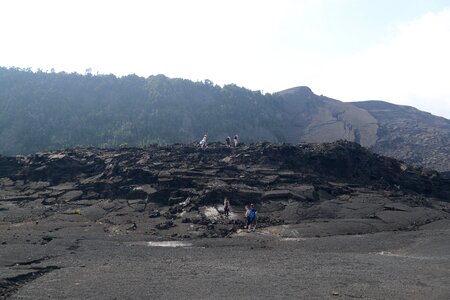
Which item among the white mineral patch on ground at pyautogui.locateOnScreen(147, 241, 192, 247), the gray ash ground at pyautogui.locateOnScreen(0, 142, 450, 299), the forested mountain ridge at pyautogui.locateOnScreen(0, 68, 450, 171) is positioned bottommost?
the white mineral patch on ground at pyautogui.locateOnScreen(147, 241, 192, 247)

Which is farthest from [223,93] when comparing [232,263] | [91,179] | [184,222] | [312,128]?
[232,263]

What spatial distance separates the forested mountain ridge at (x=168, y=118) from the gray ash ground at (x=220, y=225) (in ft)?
81.1

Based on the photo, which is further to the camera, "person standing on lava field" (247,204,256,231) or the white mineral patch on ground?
"person standing on lava field" (247,204,256,231)

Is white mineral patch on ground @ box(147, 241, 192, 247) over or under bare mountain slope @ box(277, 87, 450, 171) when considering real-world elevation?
under

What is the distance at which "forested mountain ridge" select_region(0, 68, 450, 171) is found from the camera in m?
56.9

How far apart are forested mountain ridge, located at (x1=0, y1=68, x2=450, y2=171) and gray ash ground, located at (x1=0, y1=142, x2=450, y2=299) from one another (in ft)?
81.1

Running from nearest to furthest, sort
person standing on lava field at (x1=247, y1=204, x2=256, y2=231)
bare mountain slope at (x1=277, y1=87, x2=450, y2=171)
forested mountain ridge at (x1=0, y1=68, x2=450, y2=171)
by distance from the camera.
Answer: person standing on lava field at (x1=247, y1=204, x2=256, y2=231) → forested mountain ridge at (x1=0, y1=68, x2=450, y2=171) → bare mountain slope at (x1=277, y1=87, x2=450, y2=171)

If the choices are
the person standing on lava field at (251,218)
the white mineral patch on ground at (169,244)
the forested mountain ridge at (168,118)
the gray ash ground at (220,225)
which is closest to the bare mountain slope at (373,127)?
the forested mountain ridge at (168,118)

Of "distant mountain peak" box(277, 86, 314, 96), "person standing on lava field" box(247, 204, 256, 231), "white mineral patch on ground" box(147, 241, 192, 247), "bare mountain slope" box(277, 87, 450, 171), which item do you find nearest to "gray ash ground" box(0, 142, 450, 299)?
"white mineral patch on ground" box(147, 241, 192, 247)

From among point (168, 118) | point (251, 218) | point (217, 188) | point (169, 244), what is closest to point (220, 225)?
point (251, 218)

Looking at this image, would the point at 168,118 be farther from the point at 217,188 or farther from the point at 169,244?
the point at 169,244

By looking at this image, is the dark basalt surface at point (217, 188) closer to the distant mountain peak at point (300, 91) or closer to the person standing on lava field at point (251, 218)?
the person standing on lava field at point (251, 218)

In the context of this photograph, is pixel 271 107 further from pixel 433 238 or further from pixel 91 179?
pixel 433 238

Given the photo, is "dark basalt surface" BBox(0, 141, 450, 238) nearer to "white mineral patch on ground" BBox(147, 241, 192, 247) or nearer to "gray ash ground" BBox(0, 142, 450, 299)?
"gray ash ground" BBox(0, 142, 450, 299)
